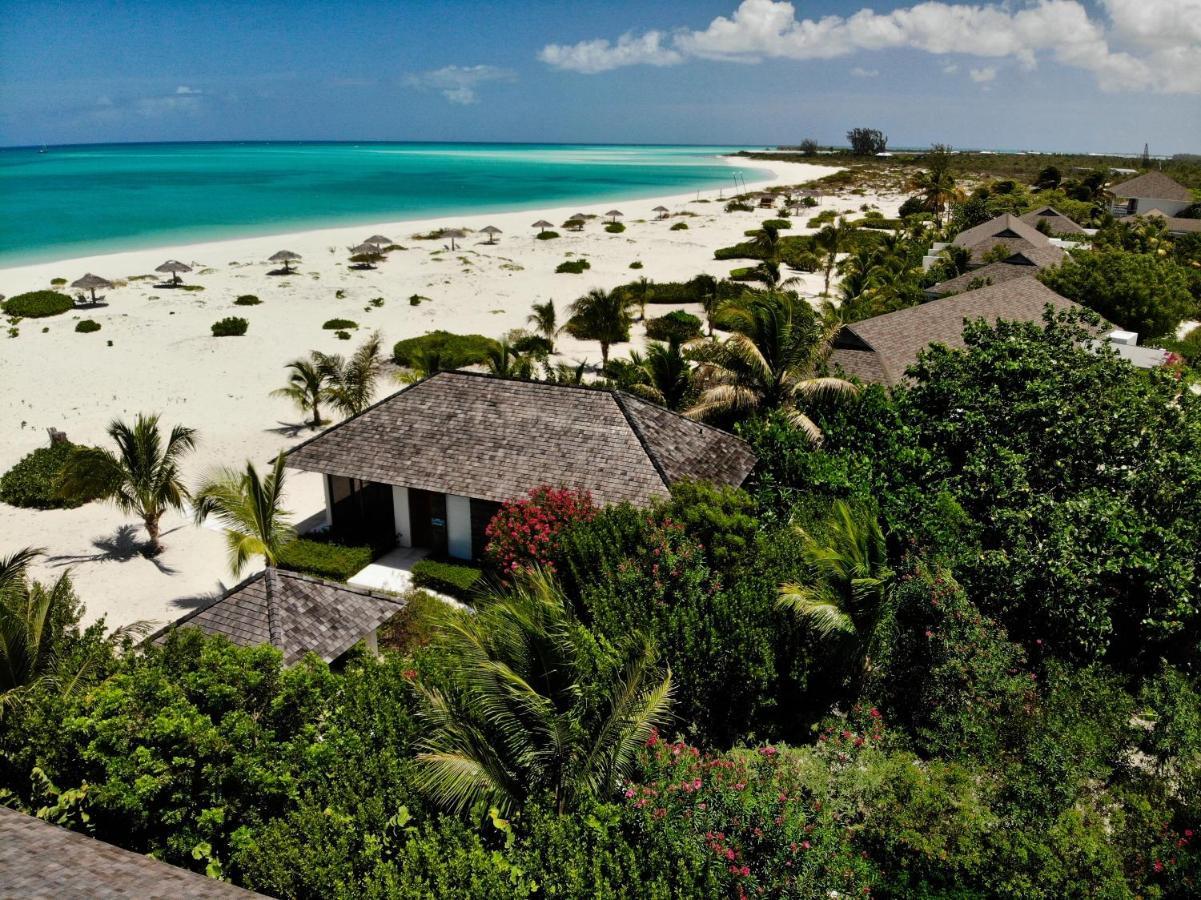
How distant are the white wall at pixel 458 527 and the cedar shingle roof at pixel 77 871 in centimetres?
1115

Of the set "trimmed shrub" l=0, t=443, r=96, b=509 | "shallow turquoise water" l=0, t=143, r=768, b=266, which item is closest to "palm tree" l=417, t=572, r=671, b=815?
"trimmed shrub" l=0, t=443, r=96, b=509

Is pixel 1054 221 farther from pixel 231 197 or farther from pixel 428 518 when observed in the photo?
pixel 231 197

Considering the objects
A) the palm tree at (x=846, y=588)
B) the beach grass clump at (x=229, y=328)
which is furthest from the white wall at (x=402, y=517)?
the beach grass clump at (x=229, y=328)

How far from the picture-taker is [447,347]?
35.1 m

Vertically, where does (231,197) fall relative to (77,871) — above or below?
above

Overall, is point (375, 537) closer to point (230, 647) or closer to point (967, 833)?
point (230, 647)

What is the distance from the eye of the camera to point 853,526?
12664 mm

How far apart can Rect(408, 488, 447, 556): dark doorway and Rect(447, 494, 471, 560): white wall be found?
17 cm

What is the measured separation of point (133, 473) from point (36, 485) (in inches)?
218

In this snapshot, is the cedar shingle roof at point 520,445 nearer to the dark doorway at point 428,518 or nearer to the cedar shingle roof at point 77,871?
the dark doorway at point 428,518

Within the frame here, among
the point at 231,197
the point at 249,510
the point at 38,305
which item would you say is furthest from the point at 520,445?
the point at 231,197

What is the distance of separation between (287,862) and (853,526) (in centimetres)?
910

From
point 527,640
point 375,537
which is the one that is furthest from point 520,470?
point 527,640

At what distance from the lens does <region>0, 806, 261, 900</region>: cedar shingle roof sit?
6355 millimetres
